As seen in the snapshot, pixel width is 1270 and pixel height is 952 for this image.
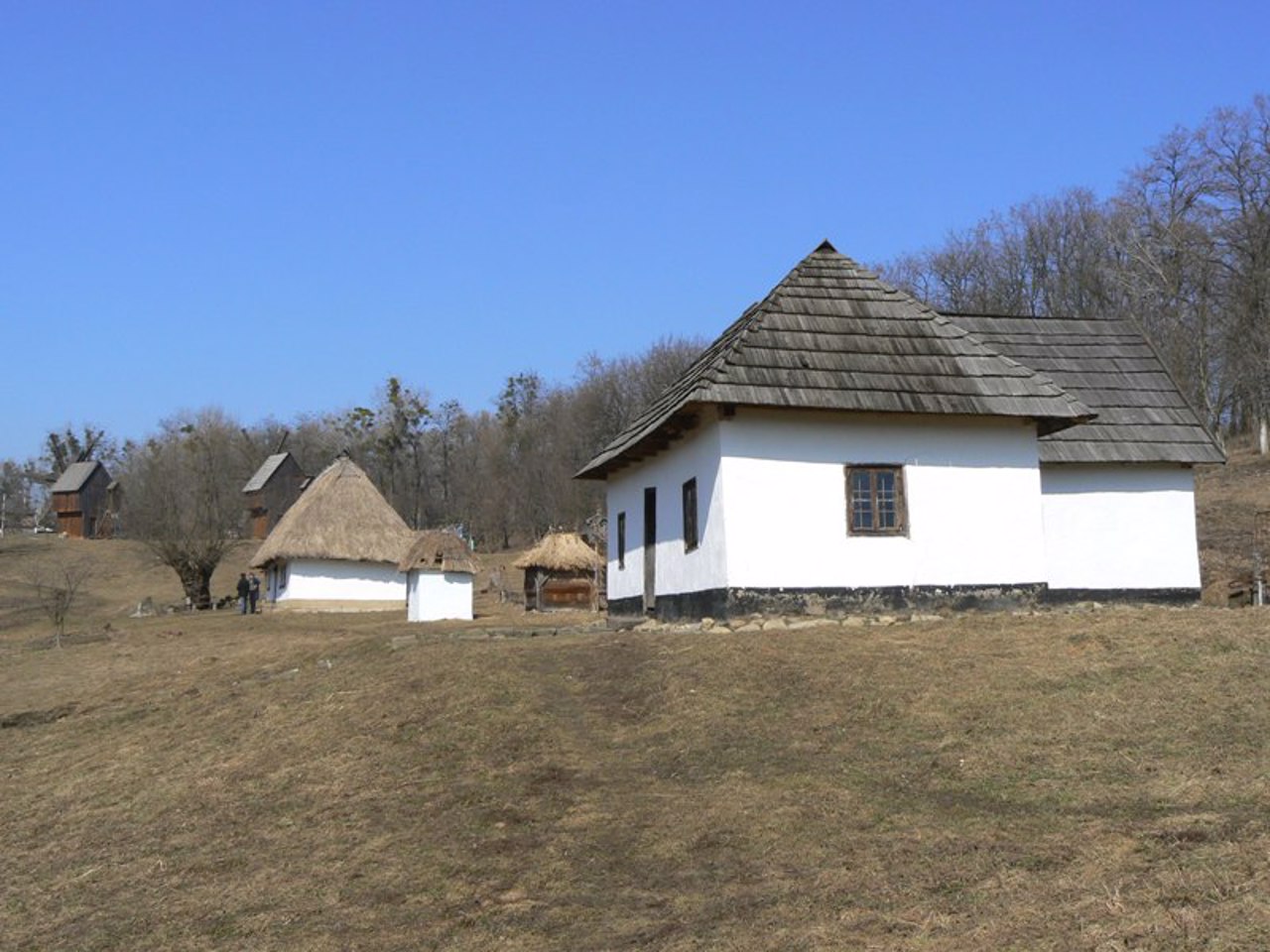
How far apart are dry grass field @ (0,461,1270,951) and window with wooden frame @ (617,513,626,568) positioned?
749 centimetres

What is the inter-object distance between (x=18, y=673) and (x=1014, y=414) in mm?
21093

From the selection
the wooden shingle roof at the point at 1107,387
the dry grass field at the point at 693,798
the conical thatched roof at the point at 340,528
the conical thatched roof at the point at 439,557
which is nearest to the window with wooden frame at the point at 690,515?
the dry grass field at the point at 693,798

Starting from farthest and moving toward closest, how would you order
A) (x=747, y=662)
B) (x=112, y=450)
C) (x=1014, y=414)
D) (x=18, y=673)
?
(x=112, y=450)
(x=18, y=673)
(x=1014, y=414)
(x=747, y=662)

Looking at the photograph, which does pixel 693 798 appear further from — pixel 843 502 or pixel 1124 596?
pixel 1124 596

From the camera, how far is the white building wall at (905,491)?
18266 millimetres

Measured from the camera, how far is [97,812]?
40.2 ft

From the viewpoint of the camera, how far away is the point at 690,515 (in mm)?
20062

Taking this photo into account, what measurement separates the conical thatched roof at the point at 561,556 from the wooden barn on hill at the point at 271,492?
42748 millimetres

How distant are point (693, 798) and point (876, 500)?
32.7ft

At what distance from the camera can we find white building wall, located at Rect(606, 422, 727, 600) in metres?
18.6

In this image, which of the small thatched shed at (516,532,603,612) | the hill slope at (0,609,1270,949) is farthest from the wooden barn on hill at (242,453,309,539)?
the hill slope at (0,609,1270,949)

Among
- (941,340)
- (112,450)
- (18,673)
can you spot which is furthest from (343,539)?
(112,450)

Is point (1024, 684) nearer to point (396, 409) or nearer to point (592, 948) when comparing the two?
point (592, 948)

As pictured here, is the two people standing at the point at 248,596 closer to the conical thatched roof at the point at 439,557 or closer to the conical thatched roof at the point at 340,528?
the conical thatched roof at the point at 340,528
